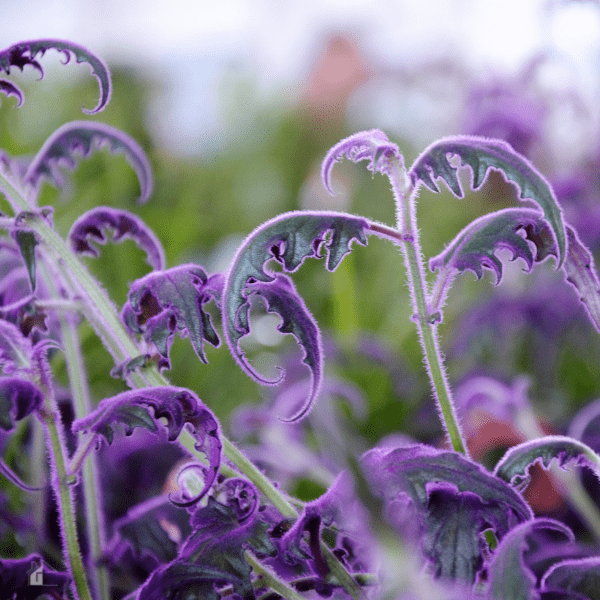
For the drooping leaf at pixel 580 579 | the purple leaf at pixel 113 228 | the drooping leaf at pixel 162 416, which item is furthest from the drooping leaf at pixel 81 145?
the drooping leaf at pixel 580 579

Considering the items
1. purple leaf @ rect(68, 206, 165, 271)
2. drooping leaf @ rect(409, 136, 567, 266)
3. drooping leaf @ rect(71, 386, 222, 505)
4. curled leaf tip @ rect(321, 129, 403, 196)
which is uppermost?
curled leaf tip @ rect(321, 129, 403, 196)

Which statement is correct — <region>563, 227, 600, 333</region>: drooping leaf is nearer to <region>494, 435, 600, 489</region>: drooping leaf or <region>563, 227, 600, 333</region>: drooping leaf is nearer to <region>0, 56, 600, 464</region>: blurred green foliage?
<region>494, 435, 600, 489</region>: drooping leaf

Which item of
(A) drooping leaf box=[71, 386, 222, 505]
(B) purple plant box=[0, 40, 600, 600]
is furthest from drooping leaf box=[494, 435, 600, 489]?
(A) drooping leaf box=[71, 386, 222, 505]

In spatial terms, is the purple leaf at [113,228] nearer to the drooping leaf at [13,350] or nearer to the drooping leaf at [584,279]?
the drooping leaf at [13,350]

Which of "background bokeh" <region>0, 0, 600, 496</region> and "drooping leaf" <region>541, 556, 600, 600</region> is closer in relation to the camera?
"drooping leaf" <region>541, 556, 600, 600</region>

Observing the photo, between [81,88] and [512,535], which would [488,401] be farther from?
[81,88]

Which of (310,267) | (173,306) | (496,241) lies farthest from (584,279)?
(310,267)
